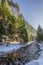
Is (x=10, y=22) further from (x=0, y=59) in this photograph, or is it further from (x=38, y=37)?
(x=38, y=37)

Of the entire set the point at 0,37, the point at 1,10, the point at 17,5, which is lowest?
the point at 0,37

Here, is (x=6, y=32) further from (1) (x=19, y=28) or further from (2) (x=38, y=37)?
(2) (x=38, y=37)

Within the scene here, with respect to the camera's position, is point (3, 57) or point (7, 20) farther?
point (7, 20)

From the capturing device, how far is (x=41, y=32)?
331 ft

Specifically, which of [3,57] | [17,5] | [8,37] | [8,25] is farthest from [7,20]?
[17,5]

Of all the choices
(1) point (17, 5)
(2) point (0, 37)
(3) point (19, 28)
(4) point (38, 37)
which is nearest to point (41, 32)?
(4) point (38, 37)

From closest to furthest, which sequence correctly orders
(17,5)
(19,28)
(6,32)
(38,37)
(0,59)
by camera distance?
(0,59) < (6,32) < (19,28) < (17,5) < (38,37)

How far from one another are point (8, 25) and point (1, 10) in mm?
4323

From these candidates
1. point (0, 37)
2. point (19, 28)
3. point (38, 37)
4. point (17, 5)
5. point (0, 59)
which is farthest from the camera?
point (38, 37)

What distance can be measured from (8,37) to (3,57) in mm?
23947

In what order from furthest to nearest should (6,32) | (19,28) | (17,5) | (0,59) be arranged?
(17,5) → (19,28) → (6,32) → (0,59)

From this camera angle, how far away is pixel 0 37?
38.5 meters

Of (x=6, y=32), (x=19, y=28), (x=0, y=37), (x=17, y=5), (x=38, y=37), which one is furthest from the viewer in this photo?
(x=38, y=37)

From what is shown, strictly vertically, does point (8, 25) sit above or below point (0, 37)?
above
